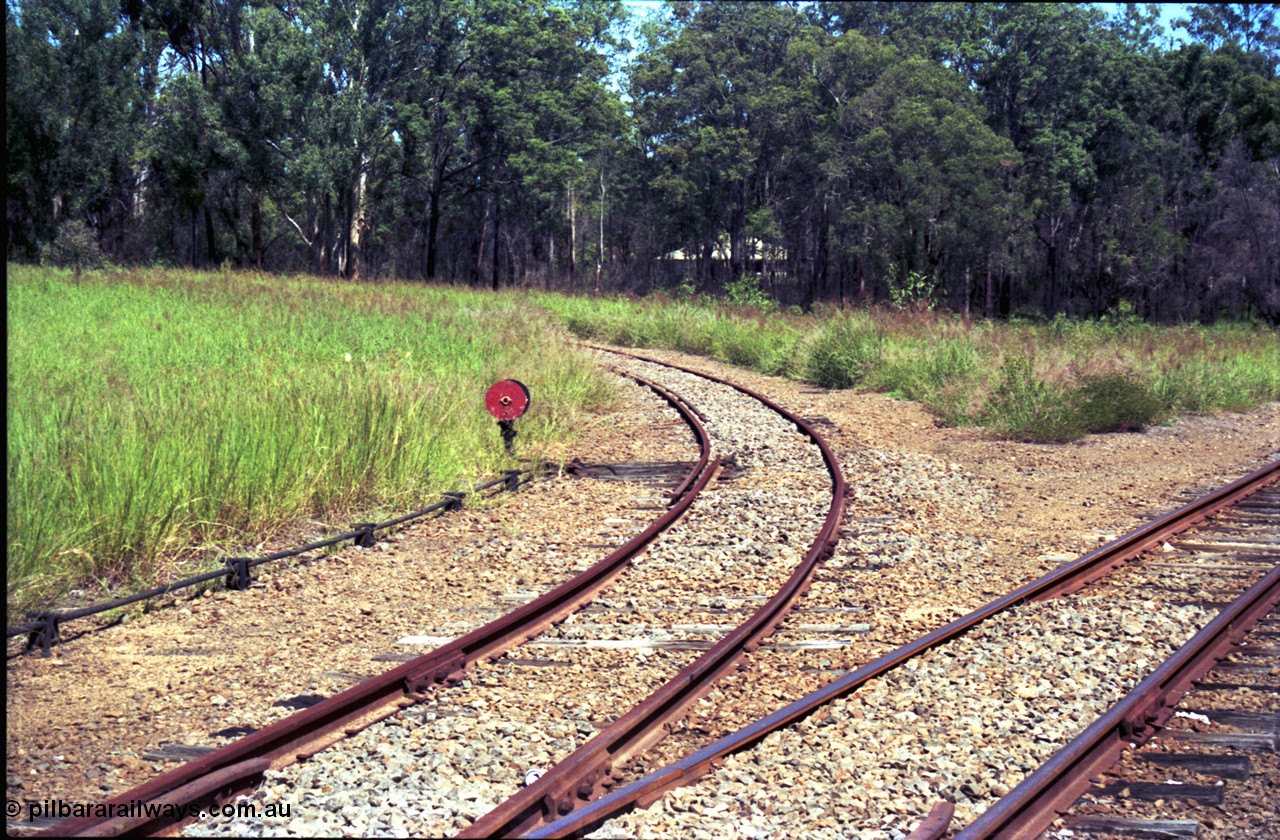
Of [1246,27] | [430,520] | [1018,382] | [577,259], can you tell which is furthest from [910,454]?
Answer: [577,259]

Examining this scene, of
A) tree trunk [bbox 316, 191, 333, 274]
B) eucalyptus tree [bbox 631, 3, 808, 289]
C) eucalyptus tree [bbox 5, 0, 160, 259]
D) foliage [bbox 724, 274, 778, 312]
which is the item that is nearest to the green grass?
foliage [bbox 724, 274, 778, 312]

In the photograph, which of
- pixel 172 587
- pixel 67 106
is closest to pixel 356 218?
pixel 67 106

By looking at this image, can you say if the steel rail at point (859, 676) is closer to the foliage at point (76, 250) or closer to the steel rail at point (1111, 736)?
the steel rail at point (1111, 736)

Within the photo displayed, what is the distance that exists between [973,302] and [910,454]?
49.2 metres

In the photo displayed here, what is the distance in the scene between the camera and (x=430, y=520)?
28.5 ft

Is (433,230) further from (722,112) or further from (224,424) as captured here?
(224,424)

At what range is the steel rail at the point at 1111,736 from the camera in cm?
377

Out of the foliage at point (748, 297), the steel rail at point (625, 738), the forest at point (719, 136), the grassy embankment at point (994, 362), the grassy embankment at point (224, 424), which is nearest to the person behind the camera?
the steel rail at point (625, 738)

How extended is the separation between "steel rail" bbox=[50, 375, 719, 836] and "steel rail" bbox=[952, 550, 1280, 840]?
2320mm

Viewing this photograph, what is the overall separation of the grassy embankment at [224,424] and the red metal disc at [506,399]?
1.27ft

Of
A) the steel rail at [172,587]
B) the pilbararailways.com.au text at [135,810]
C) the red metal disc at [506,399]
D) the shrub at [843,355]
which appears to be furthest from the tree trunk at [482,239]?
the pilbararailways.com.au text at [135,810]

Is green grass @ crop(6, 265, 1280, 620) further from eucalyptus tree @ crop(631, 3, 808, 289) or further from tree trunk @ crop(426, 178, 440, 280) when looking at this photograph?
eucalyptus tree @ crop(631, 3, 808, 289)

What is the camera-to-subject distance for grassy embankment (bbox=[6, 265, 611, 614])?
21.5 ft

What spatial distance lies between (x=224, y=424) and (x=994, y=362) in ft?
41.5
